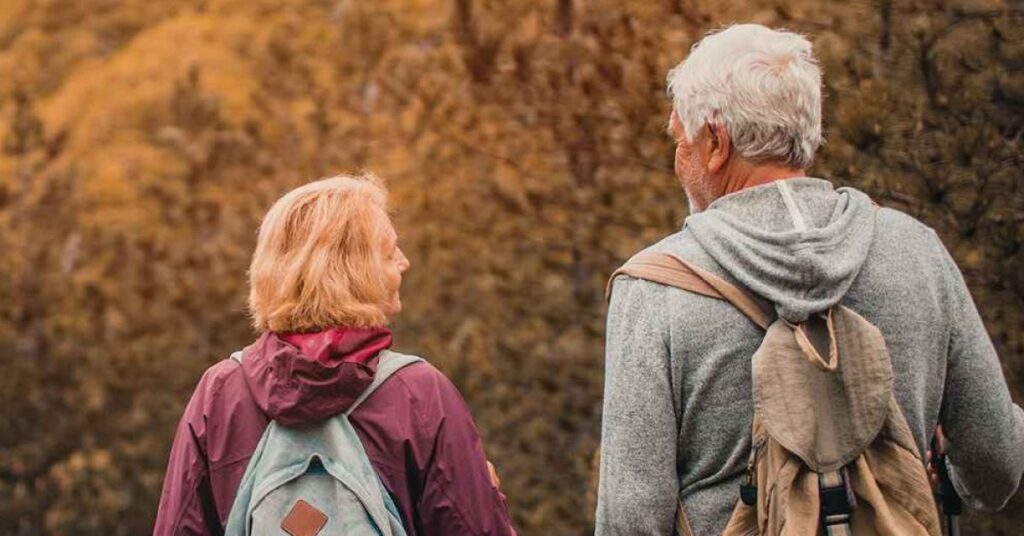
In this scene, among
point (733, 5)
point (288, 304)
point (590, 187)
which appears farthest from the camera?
point (590, 187)

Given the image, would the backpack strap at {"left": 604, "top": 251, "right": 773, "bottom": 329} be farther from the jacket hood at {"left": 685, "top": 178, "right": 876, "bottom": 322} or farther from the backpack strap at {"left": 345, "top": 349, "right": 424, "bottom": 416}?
the backpack strap at {"left": 345, "top": 349, "right": 424, "bottom": 416}

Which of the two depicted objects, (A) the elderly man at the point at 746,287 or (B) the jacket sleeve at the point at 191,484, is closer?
(A) the elderly man at the point at 746,287

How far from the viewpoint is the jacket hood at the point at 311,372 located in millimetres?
3451

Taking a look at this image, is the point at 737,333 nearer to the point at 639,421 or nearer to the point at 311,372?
the point at 639,421

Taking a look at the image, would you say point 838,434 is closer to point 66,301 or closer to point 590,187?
point 590,187

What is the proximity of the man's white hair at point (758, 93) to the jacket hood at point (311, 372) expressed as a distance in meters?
0.83

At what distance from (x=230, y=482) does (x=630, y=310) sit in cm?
98

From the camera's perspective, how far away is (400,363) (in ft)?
11.7

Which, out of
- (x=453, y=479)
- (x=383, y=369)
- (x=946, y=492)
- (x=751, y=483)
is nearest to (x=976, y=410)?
(x=946, y=492)

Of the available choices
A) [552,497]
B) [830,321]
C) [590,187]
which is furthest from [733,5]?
[830,321]

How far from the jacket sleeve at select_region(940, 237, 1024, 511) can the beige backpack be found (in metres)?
0.20

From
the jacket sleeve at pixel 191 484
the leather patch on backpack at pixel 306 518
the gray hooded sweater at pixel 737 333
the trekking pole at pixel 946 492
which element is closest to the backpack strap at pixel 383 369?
the leather patch on backpack at pixel 306 518

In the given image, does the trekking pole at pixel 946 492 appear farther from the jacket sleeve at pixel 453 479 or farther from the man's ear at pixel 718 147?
the jacket sleeve at pixel 453 479

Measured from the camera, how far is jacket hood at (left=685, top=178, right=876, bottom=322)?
294cm
